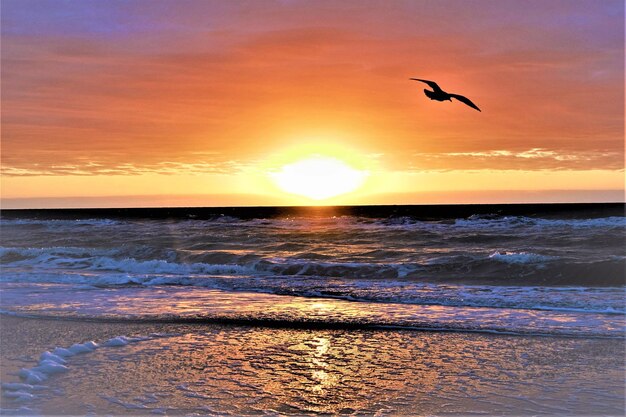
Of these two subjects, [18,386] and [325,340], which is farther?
[325,340]

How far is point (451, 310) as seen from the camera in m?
11.0

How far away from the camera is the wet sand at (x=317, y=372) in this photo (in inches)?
224

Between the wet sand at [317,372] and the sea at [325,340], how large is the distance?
0.02 metres

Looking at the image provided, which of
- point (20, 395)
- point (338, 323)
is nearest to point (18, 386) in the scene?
point (20, 395)

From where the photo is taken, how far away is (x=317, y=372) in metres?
6.77

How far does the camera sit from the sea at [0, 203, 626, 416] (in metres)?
5.87

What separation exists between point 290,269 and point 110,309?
9078 millimetres

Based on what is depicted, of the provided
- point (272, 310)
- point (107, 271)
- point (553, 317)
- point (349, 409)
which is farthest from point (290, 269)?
point (349, 409)

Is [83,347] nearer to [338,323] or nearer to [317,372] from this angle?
[317,372]

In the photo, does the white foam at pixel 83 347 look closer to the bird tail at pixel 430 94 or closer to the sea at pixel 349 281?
the sea at pixel 349 281

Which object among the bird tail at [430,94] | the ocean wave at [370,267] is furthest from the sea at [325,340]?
the bird tail at [430,94]

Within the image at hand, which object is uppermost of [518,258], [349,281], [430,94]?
[430,94]

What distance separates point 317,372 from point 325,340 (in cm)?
164

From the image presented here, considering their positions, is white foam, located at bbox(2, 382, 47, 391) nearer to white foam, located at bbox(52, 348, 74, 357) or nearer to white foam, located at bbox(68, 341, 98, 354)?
white foam, located at bbox(52, 348, 74, 357)
